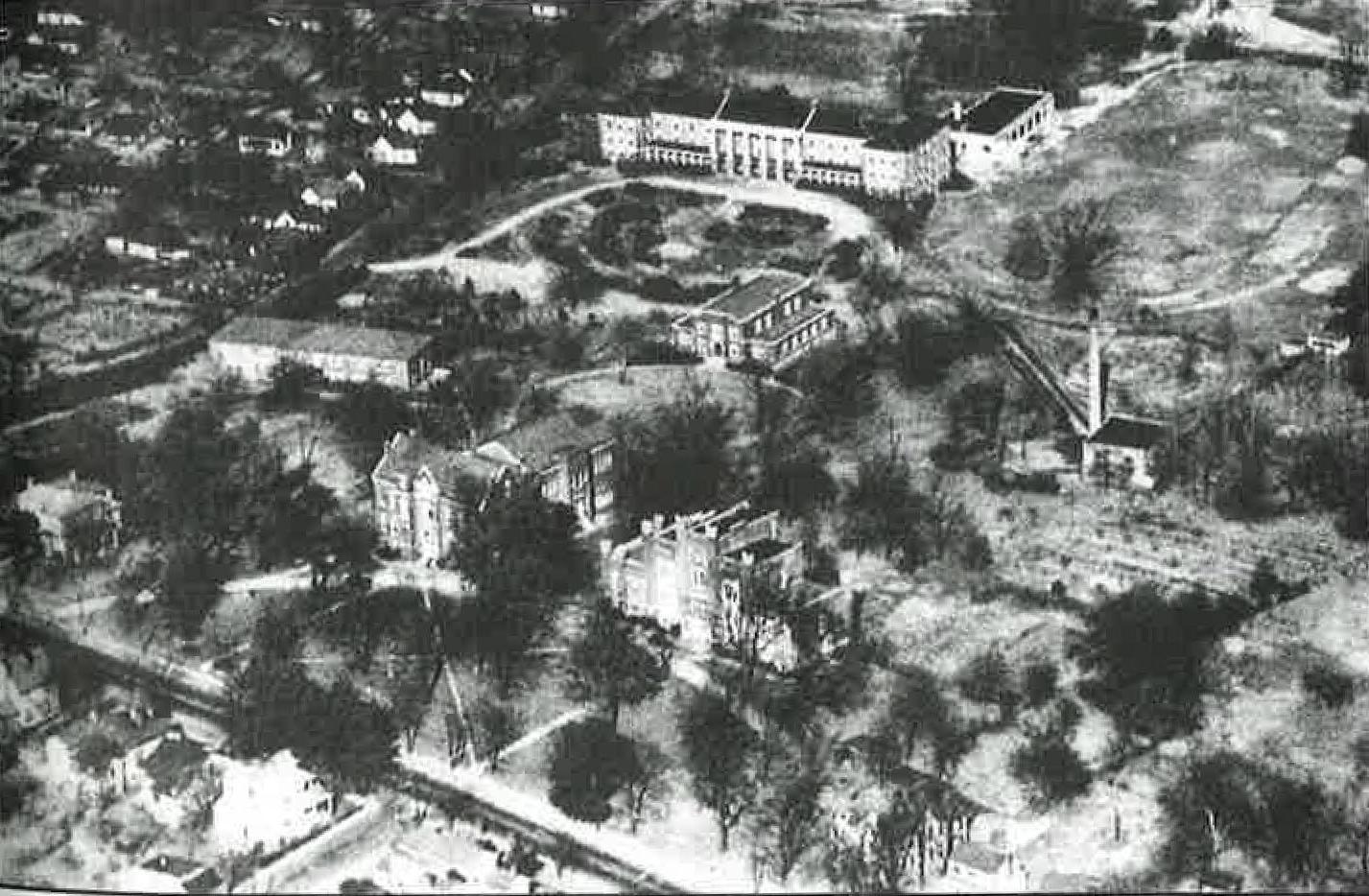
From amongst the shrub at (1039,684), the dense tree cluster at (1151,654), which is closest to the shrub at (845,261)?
the dense tree cluster at (1151,654)

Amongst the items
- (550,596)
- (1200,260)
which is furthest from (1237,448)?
(550,596)

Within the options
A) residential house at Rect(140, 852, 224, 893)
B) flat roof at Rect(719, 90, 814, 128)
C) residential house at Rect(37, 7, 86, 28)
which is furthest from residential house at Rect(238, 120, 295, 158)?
residential house at Rect(140, 852, 224, 893)

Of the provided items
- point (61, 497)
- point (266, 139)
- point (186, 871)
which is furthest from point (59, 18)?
point (186, 871)

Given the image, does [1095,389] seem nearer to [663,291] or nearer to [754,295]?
[754,295]

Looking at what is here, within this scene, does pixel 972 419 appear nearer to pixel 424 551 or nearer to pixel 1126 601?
pixel 1126 601

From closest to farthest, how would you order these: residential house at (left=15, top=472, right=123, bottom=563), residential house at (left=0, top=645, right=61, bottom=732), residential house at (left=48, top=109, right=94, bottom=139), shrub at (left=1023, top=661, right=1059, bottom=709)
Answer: shrub at (left=1023, top=661, right=1059, bottom=709)
residential house at (left=0, top=645, right=61, bottom=732)
residential house at (left=15, top=472, right=123, bottom=563)
residential house at (left=48, top=109, right=94, bottom=139)

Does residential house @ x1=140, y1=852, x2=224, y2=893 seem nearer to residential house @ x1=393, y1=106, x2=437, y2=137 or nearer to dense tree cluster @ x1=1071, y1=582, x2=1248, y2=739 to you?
dense tree cluster @ x1=1071, y1=582, x2=1248, y2=739

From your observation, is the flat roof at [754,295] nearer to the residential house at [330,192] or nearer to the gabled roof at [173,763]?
the residential house at [330,192]
